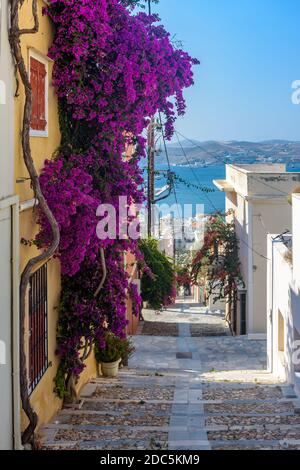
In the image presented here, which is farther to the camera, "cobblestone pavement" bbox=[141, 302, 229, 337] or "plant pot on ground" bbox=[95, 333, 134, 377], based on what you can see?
"cobblestone pavement" bbox=[141, 302, 229, 337]

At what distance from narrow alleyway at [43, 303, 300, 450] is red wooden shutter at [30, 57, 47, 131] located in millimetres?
3898

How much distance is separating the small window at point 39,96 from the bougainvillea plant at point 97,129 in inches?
14.9

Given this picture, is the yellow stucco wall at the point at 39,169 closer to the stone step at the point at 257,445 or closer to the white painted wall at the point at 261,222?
the stone step at the point at 257,445

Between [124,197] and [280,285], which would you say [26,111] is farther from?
[280,285]

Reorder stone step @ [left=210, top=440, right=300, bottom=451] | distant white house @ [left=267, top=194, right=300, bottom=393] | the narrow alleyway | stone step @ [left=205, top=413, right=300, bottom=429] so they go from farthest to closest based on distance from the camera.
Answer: distant white house @ [left=267, top=194, right=300, bottom=393] < stone step @ [left=205, top=413, right=300, bottom=429] < the narrow alleyway < stone step @ [left=210, top=440, right=300, bottom=451]

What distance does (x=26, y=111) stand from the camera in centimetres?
706

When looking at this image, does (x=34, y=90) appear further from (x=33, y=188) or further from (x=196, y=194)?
Result: (x=196, y=194)

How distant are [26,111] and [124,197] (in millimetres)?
2632

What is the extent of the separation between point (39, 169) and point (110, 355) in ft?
20.3

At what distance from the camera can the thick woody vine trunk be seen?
6.77 m

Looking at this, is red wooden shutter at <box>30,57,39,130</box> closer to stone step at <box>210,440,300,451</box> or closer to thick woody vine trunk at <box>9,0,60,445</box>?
thick woody vine trunk at <box>9,0,60,445</box>

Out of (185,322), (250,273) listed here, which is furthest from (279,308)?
(185,322)

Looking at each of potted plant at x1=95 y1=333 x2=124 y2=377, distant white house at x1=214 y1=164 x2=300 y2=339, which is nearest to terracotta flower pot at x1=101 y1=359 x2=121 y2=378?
potted plant at x1=95 y1=333 x2=124 y2=377

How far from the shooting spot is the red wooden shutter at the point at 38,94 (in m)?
7.96
